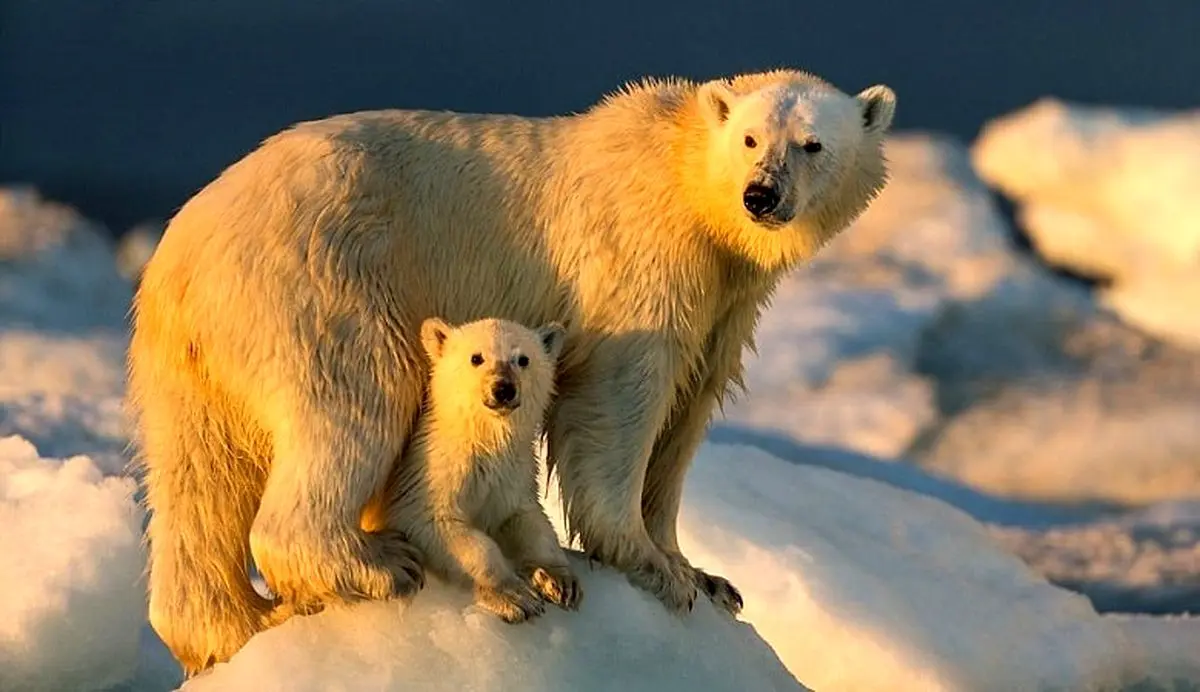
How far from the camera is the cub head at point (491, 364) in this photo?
4664mm

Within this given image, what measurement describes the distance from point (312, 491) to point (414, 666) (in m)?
0.52

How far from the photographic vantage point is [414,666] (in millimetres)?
4766

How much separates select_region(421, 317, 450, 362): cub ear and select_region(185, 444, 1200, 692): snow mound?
24.4 inches

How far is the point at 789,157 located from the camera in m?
4.77

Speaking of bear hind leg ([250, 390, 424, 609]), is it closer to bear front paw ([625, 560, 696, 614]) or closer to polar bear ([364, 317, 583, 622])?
polar bear ([364, 317, 583, 622])

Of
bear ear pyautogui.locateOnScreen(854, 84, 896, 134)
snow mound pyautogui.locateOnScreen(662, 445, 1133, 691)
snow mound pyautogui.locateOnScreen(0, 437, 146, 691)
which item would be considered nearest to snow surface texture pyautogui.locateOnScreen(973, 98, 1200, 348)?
snow mound pyautogui.locateOnScreen(662, 445, 1133, 691)

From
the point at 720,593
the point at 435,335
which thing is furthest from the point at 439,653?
the point at 720,593

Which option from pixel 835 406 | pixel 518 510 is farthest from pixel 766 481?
pixel 835 406

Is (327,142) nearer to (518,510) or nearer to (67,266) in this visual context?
(518,510)

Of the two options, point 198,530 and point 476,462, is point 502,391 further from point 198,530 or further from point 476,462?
point 198,530

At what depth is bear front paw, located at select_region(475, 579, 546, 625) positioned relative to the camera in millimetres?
4762

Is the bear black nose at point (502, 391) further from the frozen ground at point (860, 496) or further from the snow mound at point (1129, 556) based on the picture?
the snow mound at point (1129, 556)

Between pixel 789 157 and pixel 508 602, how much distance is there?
4.44 ft

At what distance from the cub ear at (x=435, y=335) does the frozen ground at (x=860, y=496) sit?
64 cm
